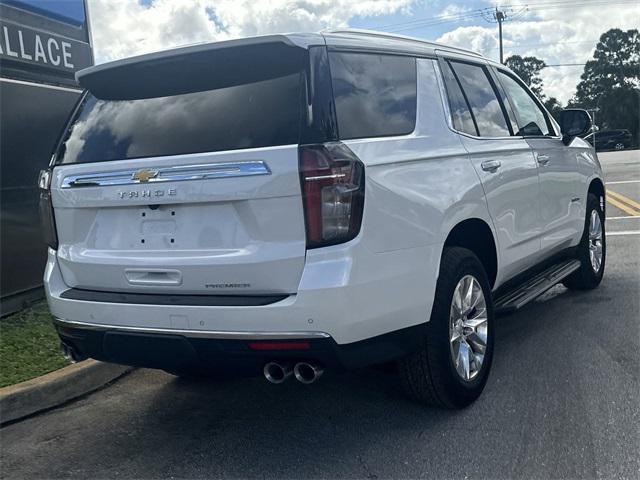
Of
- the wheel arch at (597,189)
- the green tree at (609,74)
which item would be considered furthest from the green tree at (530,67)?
the wheel arch at (597,189)

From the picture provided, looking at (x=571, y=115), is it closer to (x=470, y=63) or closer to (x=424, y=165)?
(x=470, y=63)

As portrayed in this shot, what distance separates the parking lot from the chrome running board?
42 cm

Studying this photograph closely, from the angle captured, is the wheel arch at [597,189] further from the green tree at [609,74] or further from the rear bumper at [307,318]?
the green tree at [609,74]

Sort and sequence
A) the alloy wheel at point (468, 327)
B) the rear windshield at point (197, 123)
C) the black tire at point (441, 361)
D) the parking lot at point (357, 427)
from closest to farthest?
the rear windshield at point (197, 123)
the parking lot at point (357, 427)
the black tire at point (441, 361)
the alloy wheel at point (468, 327)

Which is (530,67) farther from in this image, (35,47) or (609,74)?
(35,47)

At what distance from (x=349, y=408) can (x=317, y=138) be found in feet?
5.68

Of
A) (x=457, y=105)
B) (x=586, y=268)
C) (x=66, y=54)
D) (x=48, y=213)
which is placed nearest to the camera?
(x=48, y=213)

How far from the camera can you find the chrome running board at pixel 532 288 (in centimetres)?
444

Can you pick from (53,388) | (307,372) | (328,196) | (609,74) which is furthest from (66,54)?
(609,74)

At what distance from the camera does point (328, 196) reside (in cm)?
302

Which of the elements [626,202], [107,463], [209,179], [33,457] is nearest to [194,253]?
[209,179]

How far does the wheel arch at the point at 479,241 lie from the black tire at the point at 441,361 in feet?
0.37

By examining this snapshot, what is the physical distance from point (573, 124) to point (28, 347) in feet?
15.2

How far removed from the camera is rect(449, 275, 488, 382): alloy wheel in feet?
12.6
